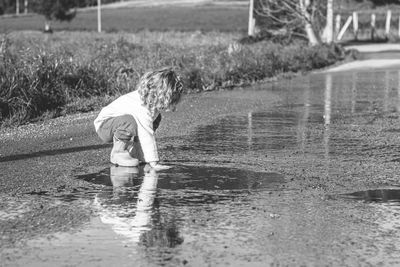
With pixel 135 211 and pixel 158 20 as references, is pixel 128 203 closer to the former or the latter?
pixel 135 211

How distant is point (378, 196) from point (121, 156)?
2.43m

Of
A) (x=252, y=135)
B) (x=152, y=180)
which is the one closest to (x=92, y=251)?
(x=152, y=180)

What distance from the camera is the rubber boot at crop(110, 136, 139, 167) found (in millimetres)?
7816

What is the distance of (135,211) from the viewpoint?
597cm

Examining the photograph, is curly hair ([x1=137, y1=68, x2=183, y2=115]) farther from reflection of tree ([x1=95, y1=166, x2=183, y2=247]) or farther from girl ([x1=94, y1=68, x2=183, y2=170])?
reflection of tree ([x1=95, y1=166, x2=183, y2=247])

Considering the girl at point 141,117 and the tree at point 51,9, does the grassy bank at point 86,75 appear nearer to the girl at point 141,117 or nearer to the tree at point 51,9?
the girl at point 141,117

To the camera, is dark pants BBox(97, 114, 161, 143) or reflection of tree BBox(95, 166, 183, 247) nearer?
reflection of tree BBox(95, 166, 183, 247)

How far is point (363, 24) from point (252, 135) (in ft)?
154

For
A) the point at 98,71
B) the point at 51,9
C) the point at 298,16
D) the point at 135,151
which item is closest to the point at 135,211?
the point at 135,151

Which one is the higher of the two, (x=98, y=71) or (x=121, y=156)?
(x=98, y=71)

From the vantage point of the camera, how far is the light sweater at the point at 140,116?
7.66 metres

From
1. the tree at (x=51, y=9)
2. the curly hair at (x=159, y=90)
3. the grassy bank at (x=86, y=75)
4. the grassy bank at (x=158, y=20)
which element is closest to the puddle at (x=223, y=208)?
the curly hair at (x=159, y=90)

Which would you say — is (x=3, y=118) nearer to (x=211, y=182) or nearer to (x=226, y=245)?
(x=211, y=182)

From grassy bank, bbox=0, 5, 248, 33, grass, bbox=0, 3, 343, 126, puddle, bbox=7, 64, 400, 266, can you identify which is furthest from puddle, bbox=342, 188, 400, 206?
grassy bank, bbox=0, 5, 248, 33
